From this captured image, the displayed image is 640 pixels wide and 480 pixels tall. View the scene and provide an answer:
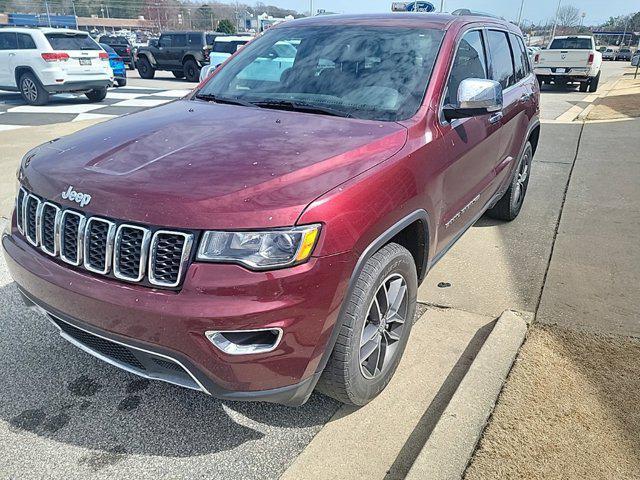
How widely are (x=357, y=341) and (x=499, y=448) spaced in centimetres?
74

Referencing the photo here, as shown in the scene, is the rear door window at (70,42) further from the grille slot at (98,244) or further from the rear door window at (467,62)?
the grille slot at (98,244)

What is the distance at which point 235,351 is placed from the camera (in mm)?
1988

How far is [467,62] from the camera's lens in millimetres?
3498

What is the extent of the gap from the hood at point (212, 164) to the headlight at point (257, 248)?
1.6 inches

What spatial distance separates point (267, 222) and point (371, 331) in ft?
2.81

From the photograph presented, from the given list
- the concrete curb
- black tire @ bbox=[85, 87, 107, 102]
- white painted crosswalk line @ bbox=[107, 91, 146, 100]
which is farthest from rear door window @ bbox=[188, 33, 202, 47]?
the concrete curb

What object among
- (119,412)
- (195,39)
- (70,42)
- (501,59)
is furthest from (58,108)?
(119,412)

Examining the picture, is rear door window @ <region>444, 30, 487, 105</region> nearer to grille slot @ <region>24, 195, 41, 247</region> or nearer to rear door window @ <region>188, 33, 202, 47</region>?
grille slot @ <region>24, 195, 41, 247</region>

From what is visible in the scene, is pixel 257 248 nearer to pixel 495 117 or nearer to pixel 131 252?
pixel 131 252

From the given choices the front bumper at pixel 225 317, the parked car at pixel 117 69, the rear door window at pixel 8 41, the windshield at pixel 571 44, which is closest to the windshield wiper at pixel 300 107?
the front bumper at pixel 225 317

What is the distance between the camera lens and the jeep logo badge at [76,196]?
2.16 meters

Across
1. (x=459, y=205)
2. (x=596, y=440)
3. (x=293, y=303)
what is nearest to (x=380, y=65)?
(x=459, y=205)

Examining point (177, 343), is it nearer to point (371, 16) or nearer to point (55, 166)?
point (55, 166)

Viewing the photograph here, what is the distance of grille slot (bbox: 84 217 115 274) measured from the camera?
6.84 ft
